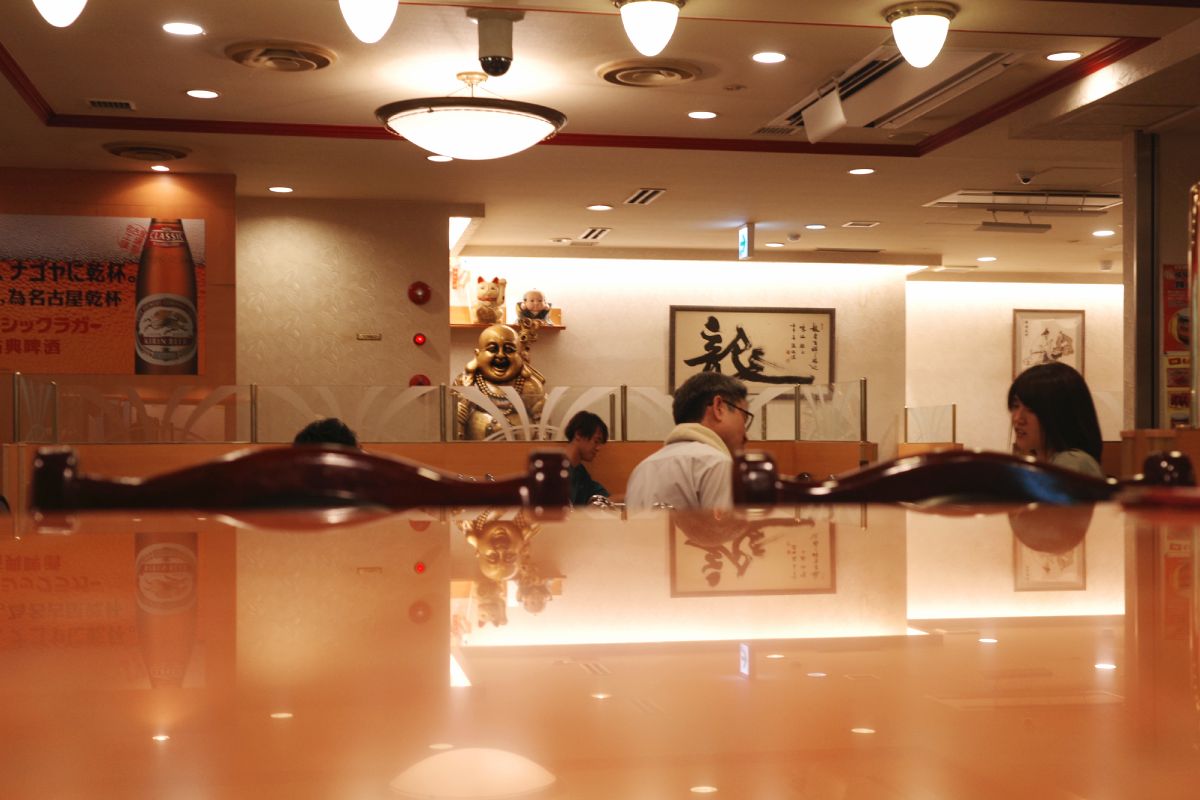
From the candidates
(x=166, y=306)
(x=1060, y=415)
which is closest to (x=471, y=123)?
(x=1060, y=415)

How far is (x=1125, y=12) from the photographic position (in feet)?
13.5

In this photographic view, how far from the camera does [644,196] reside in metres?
7.63

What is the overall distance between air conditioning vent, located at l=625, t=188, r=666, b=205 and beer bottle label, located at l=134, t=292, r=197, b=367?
8.81ft

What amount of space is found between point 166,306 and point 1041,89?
4629 millimetres

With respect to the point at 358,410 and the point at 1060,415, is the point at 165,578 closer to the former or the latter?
the point at 1060,415

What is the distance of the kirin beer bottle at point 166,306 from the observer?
6.81 meters

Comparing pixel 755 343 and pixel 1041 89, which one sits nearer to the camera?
pixel 1041 89

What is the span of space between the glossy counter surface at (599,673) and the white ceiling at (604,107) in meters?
3.41

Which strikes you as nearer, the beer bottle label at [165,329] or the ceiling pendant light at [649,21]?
the ceiling pendant light at [649,21]

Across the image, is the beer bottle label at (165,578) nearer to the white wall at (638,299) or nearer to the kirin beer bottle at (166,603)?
the kirin beer bottle at (166,603)

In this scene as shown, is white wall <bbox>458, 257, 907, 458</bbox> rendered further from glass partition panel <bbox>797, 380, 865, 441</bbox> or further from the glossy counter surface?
the glossy counter surface

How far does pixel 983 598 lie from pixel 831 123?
4.65 meters

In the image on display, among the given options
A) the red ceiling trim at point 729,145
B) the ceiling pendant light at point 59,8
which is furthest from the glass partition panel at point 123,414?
the ceiling pendant light at point 59,8

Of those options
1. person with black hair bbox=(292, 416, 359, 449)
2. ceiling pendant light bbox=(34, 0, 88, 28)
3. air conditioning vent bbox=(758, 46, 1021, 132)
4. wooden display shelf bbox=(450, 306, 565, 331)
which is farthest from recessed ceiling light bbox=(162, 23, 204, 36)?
wooden display shelf bbox=(450, 306, 565, 331)
